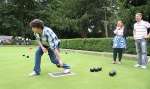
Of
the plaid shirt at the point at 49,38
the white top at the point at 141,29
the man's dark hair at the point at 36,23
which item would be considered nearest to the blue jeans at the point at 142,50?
the white top at the point at 141,29

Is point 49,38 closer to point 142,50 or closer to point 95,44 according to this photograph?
point 142,50

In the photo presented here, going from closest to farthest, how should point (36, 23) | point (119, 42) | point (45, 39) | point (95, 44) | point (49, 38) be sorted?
point (36, 23) < point (49, 38) < point (45, 39) < point (119, 42) < point (95, 44)

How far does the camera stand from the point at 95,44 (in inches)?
883

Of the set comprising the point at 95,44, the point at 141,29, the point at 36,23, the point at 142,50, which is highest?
the point at 36,23

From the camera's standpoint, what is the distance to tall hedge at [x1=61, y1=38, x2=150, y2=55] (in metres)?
17.7

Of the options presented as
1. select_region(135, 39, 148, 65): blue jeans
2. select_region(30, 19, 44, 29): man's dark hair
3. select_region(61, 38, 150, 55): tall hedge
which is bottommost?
select_region(61, 38, 150, 55): tall hedge

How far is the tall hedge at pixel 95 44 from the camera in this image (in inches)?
696

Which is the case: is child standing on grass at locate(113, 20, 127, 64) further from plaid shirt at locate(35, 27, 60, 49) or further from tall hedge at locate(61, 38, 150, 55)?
plaid shirt at locate(35, 27, 60, 49)

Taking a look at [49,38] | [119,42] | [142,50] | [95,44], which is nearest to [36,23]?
[49,38]

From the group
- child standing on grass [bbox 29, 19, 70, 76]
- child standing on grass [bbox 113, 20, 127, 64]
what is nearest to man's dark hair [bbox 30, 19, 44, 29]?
child standing on grass [bbox 29, 19, 70, 76]

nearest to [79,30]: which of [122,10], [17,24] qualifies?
[17,24]

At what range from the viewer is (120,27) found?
1345cm

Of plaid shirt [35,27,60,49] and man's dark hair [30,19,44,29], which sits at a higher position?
man's dark hair [30,19,44,29]

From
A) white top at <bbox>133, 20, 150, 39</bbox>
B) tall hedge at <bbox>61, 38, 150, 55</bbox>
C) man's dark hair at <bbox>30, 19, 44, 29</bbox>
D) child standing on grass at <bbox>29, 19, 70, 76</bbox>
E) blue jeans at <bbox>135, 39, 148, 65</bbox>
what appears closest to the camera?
man's dark hair at <bbox>30, 19, 44, 29</bbox>
